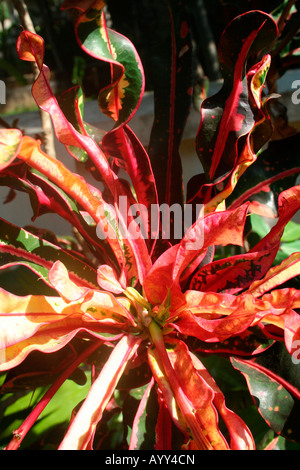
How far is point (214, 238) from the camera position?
37 cm

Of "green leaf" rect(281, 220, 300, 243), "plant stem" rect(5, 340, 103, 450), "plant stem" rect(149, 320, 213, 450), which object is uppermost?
"plant stem" rect(149, 320, 213, 450)

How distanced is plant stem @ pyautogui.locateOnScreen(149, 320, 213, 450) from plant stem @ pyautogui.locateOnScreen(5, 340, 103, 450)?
0.24 feet

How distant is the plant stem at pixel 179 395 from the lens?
332 millimetres

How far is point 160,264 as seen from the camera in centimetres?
40

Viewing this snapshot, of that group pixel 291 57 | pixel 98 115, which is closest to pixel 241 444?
pixel 291 57

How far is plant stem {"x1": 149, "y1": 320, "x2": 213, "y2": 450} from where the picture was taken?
Result: 1.09ft

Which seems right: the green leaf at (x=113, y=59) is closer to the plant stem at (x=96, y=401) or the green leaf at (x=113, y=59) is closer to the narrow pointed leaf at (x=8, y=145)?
the narrow pointed leaf at (x=8, y=145)

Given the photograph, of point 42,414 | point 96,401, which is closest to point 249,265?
point 96,401

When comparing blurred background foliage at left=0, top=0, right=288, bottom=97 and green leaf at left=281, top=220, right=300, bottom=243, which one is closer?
blurred background foliage at left=0, top=0, right=288, bottom=97

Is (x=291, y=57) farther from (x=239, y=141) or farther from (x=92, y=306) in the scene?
(x=92, y=306)

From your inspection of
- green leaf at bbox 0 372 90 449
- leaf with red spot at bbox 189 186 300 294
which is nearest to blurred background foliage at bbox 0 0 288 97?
leaf with red spot at bbox 189 186 300 294

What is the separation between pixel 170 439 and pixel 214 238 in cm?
21

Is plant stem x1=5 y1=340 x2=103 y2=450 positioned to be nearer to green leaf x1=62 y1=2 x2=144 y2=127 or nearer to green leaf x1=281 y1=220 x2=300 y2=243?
green leaf x1=62 y1=2 x2=144 y2=127

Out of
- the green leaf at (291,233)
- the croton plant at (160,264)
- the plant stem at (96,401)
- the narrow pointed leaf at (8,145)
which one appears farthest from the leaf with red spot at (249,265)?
the green leaf at (291,233)
